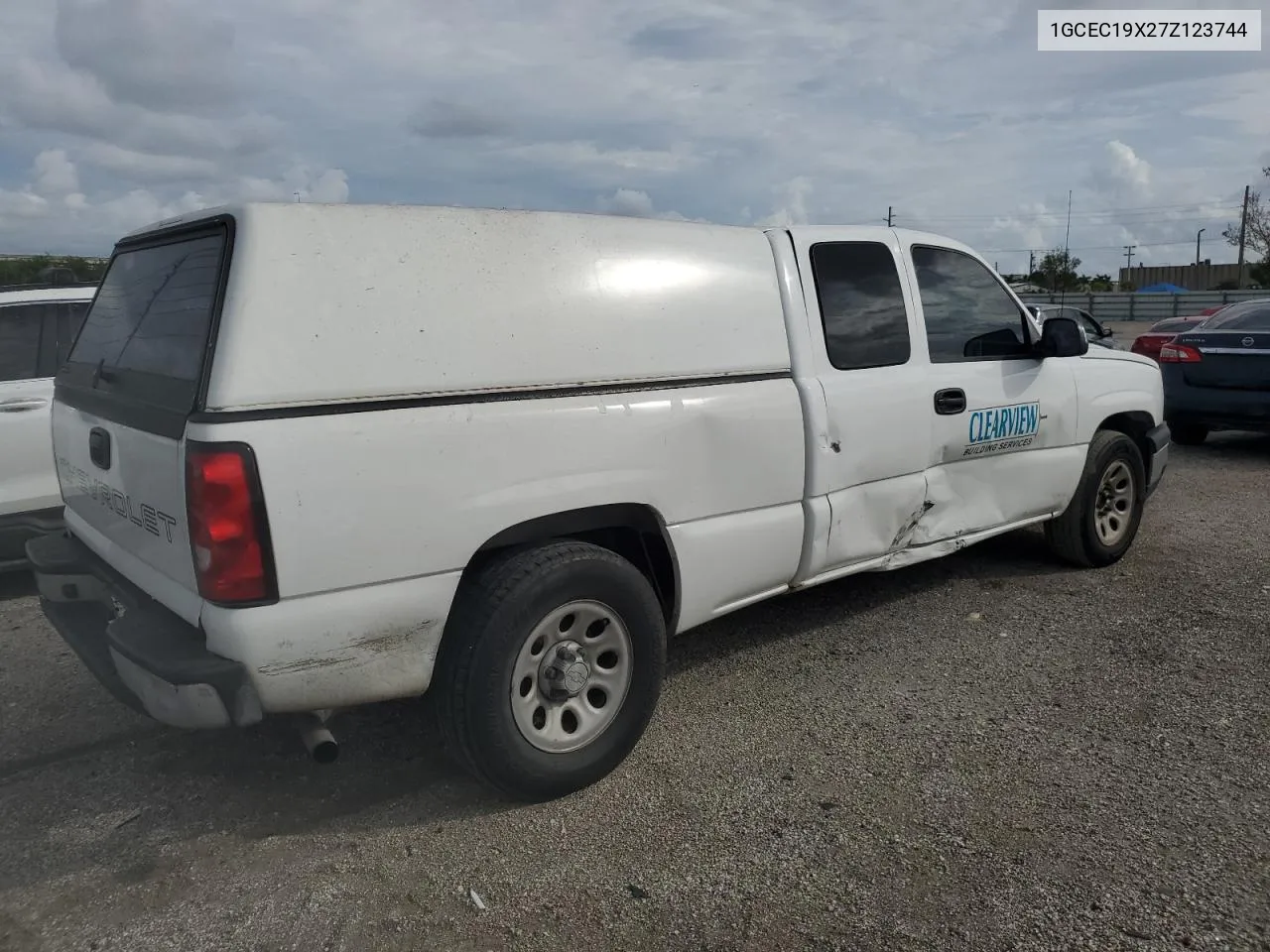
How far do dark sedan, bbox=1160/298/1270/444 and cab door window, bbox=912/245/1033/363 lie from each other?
4.94 m

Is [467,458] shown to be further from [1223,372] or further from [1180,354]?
[1180,354]

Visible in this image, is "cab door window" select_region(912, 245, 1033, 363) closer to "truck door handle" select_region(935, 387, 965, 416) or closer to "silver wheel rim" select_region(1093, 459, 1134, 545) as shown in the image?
"truck door handle" select_region(935, 387, 965, 416)

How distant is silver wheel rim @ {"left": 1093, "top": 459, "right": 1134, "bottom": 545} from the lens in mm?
5535

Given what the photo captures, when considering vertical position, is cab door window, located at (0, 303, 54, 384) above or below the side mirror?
above

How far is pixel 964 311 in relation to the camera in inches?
184

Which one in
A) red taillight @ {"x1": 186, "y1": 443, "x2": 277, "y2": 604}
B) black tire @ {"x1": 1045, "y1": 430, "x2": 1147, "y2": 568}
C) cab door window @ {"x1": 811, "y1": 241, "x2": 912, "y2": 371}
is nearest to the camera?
→ red taillight @ {"x1": 186, "y1": 443, "x2": 277, "y2": 604}

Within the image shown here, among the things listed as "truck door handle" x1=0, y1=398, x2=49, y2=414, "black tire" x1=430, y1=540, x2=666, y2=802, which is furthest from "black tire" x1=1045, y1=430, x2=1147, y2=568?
"truck door handle" x1=0, y1=398, x2=49, y2=414

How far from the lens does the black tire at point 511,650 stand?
2.93 metres

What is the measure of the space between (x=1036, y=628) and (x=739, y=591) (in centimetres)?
183

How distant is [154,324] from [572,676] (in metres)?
1.78

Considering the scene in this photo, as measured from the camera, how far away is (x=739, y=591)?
12.2ft

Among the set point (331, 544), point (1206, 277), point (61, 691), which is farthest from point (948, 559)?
point (1206, 277)

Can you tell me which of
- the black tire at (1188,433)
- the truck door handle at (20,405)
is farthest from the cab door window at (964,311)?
the black tire at (1188,433)

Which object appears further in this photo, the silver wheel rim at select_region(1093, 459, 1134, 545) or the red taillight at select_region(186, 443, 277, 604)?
the silver wheel rim at select_region(1093, 459, 1134, 545)
